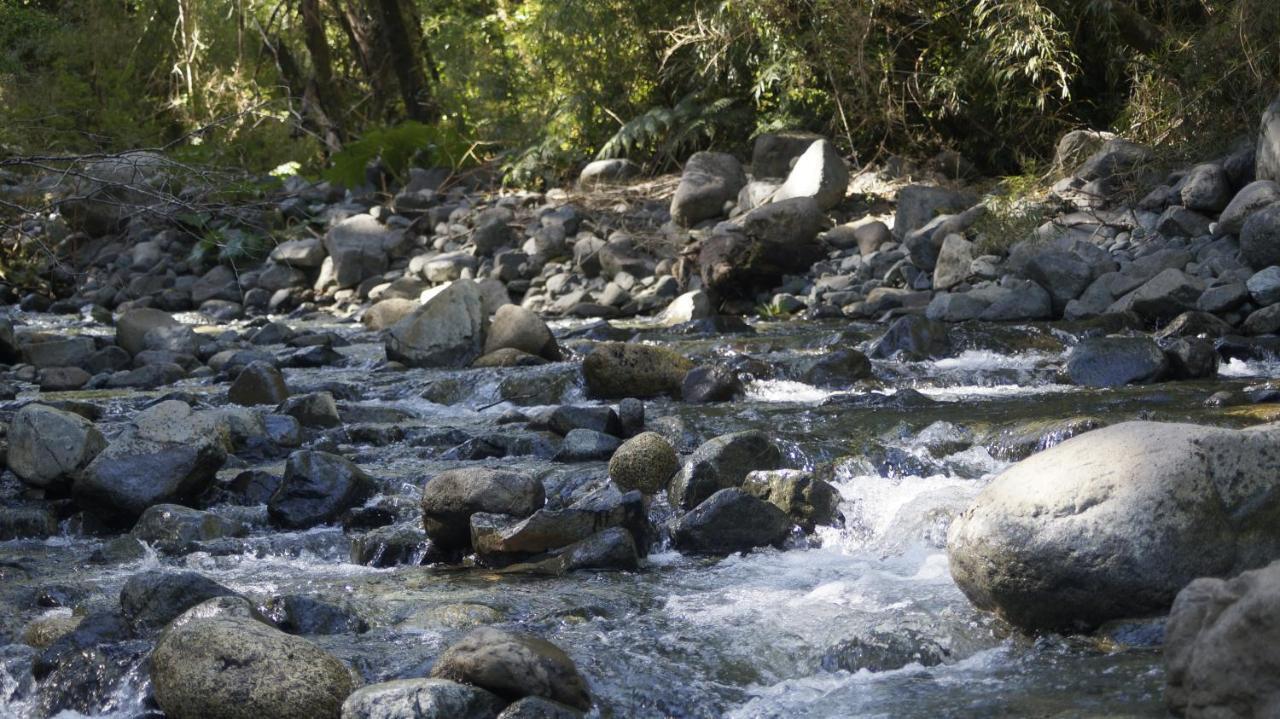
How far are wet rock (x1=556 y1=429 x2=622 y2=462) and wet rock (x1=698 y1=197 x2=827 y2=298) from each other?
17.6 feet

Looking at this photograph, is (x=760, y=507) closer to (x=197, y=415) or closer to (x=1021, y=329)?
(x=197, y=415)

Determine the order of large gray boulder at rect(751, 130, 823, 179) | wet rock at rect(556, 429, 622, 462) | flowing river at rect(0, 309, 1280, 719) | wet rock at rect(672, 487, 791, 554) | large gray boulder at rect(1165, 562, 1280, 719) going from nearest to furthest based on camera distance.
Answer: large gray boulder at rect(1165, 562, 1280, 719)
flowing river at rect(0, 309, 1280, 719)
wet rock at rect(672, 487, 791, 554)
wet rock at rect(556, 429, 622, 462)
large gray boulder at rect(751, 130, 823, 179)

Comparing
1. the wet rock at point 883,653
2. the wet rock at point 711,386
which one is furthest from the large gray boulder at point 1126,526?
the wet rock at point 711,386

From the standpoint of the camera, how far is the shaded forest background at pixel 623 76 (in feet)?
41.0

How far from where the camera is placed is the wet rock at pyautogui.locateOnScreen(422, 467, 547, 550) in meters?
5.85

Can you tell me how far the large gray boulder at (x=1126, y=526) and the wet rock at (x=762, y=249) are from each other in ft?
26.9

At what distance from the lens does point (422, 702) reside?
12.2 feet

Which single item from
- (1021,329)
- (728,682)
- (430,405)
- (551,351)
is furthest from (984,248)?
(728,682)

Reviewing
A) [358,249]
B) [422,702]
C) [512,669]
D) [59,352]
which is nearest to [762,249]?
[358,249]

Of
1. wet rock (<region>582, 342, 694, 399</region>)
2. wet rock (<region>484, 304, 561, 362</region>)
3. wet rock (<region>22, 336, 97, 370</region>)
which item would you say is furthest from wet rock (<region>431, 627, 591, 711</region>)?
Result: wet rock (<region>22, 336, 97, 370</region>)

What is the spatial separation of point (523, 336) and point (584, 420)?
8.59ft

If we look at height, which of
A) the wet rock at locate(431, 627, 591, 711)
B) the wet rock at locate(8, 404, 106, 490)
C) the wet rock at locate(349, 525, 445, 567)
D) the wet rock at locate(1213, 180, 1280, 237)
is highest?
the wet rock at locate(1213, 180, 1280, 237)

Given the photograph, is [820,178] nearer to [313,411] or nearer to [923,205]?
[923,205]

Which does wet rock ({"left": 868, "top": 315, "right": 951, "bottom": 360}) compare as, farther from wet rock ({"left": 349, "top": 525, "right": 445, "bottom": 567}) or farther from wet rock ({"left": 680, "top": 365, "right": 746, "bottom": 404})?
wet rock ({"left": 349, "top": 525, "right": 445, "bottom": 567})
